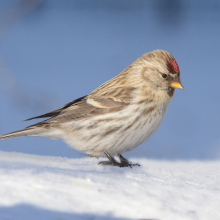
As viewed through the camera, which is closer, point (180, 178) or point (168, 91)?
point (180, 178)

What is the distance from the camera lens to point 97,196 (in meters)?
1.53

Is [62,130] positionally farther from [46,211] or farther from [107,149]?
[46,211]

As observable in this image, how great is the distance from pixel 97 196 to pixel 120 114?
856mm

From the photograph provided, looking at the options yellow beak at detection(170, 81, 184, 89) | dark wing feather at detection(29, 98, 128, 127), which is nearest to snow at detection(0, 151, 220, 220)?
dark wing feather at detection(29, 98, 128, 127)

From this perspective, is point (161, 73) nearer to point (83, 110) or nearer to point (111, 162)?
point (83, 110)

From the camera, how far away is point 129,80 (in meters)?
2.52

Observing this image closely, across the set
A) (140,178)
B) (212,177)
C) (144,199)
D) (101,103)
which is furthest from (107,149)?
(144,199)

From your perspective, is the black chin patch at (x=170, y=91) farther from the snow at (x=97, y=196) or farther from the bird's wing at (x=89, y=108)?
the snow at (x=97, y=196)

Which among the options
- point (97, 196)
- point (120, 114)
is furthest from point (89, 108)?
point (97, 196)

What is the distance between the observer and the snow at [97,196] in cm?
138

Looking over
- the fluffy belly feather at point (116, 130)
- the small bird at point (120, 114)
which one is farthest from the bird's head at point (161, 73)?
the fluffy belly feather at point (116, 130)

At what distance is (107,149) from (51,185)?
2.86 feet

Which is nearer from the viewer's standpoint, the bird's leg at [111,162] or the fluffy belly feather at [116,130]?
the fluffy belly feather at [116,130]

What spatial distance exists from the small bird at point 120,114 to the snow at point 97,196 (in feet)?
1.21
